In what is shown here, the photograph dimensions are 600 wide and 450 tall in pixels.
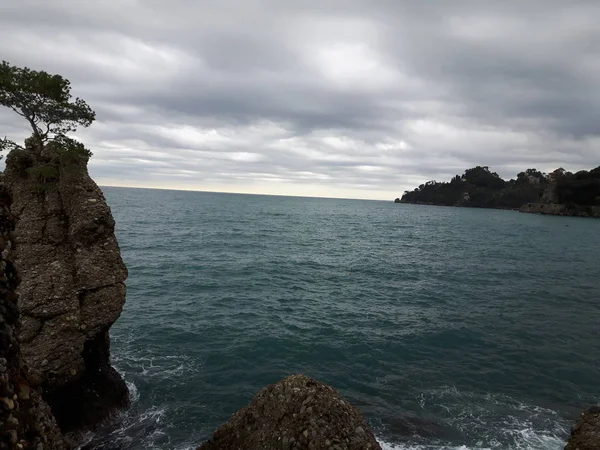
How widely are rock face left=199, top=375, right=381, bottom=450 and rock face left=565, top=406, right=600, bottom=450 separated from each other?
24.1ft

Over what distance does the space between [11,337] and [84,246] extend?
12048mm

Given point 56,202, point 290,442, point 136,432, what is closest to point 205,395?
point 136,432

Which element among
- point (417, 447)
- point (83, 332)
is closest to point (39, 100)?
point (83, 332)

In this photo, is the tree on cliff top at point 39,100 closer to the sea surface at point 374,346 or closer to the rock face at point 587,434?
the sea surface at point 374,346

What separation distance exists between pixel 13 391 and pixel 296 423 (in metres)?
6.47

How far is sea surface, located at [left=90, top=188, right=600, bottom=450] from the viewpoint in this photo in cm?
1706

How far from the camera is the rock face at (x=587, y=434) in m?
11.4

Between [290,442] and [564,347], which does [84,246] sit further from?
[564,347]

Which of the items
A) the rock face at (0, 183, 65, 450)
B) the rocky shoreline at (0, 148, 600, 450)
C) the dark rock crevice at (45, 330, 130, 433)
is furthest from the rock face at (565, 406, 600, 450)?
the dark rock crevice at (45, 330, 130, 433)

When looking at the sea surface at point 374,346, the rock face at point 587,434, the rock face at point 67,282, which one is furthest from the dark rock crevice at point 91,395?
the rock face at point 587,434

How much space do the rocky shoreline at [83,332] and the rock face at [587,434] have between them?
3cm

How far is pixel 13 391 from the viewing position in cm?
625

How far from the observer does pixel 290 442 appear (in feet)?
30.7

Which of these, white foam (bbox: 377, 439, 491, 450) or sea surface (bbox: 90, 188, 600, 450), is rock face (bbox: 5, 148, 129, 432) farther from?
white foam (bbox: 377, 439, 491, 450)
